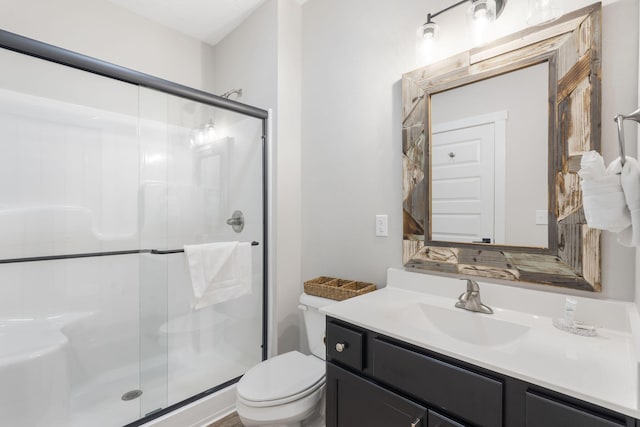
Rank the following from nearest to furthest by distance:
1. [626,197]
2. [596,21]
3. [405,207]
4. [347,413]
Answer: [626,197] → [596,21] → [347,413] → [405,207]

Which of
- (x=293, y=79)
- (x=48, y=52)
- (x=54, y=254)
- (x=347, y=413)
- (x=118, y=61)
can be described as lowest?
(x=347, y=413)

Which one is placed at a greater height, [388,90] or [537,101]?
[388,90]

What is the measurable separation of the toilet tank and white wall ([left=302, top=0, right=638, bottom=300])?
27cm

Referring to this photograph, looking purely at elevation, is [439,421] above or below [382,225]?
below

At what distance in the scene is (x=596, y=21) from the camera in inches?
40.1

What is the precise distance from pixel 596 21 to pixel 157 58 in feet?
8.24

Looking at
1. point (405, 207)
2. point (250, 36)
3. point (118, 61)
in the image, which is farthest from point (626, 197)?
point (118, 61)

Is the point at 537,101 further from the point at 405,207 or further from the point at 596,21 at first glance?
the point at 405,207

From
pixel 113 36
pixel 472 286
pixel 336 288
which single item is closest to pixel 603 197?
pixel 472 286

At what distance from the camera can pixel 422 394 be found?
3.04 ft

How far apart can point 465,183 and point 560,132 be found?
0.36 metres

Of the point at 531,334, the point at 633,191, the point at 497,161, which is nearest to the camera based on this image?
the point at 633,191

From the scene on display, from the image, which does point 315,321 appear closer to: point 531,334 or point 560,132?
point 531,334

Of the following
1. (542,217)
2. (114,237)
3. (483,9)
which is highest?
(483,9)
